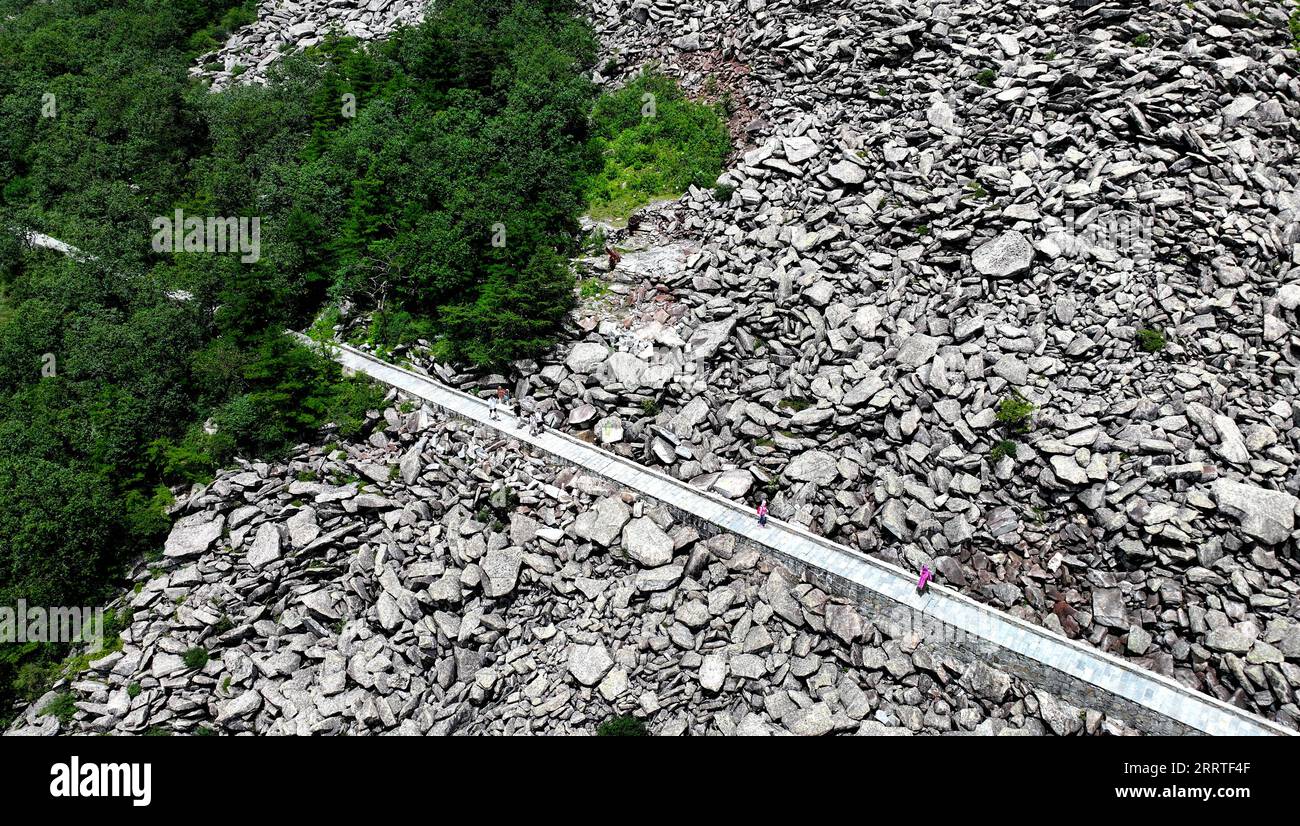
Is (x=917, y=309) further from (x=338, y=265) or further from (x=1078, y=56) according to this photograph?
(x=338, y=265)

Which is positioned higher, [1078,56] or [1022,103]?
[1078,56]

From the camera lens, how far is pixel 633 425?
2938 cm

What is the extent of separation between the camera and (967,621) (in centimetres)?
2230

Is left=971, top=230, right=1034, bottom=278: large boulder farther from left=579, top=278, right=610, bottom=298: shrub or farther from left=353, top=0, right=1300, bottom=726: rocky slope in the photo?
left=579, top=278, right=610, bottom=298: shrub

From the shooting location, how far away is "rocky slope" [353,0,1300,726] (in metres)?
22.4

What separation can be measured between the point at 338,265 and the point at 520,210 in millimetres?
10787

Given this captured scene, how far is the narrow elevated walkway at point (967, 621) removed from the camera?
19.8 meters

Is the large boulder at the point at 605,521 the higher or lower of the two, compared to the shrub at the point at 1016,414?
lower

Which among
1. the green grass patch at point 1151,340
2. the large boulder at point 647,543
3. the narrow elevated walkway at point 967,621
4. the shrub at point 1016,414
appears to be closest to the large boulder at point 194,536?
the narrow elevated walkway at point 967,621

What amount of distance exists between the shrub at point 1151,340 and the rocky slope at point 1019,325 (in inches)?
7.6

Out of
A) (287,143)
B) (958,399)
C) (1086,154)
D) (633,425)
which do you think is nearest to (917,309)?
(958,399)

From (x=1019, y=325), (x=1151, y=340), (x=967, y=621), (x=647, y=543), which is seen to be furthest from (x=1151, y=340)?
(x=647, y=543)

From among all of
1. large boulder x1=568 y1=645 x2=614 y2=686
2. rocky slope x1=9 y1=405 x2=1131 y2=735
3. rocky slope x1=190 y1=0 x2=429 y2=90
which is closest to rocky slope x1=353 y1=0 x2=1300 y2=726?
rocky slope x1=9 y1=405 x2=1131 y2=735

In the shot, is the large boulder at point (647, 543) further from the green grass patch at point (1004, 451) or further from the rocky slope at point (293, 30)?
the rocky slope at point (293, 30)
